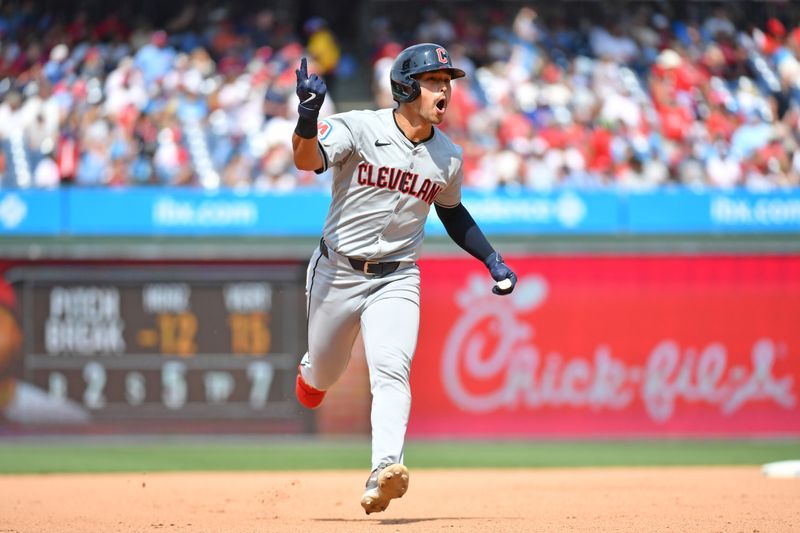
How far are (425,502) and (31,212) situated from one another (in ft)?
24.0

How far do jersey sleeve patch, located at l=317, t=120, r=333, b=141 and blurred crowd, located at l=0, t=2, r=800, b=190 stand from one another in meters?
7.72

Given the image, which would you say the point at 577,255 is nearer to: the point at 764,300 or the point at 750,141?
the point at 764,300

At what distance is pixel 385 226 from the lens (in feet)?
19.4

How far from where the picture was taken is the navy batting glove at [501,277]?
5.95m

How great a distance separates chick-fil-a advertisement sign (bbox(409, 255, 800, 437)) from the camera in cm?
1310

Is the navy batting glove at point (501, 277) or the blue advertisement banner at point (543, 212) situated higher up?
the navy batting glove at point (501, 277)

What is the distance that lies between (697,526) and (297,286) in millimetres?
7517

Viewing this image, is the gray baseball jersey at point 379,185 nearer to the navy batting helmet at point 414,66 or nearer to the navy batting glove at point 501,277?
the navy batting helmet at point 414,66

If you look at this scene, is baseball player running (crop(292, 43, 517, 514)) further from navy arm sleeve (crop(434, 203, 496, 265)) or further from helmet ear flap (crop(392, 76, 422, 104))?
navy arm sleeve (crop(434, 203, 496, 265))

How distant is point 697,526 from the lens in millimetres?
6027

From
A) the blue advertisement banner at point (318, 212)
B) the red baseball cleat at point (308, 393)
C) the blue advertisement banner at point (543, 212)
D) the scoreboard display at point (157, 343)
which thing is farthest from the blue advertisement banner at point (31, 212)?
the red baseball cleat at point (308, 393)

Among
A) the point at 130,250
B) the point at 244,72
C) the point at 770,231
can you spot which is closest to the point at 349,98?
the point at 244,72

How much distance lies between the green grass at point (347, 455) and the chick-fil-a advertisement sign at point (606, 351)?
30 cm

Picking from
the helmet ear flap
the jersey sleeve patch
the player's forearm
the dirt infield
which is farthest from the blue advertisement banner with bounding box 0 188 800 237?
the player's forearm
